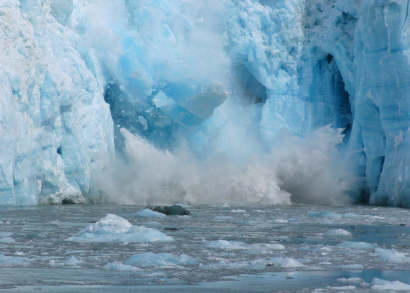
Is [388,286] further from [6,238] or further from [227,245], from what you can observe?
[6,238]

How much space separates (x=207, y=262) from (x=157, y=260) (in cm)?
41

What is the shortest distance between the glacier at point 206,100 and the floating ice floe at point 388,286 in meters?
9.24

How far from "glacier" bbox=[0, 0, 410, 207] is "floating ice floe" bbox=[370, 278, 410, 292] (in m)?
9.24

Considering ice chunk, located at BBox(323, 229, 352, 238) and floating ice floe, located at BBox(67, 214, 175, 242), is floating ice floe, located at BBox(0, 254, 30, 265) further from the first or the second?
ice chunk, located at BBox(323, 229, 352, 238)

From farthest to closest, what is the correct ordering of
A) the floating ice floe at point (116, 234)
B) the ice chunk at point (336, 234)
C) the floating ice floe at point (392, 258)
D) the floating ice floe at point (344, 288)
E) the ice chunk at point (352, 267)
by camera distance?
1. the ice chunk at point (336, 234)
2. the floating ice floe at point (116, 234)
3. the floating ice floe at point (392, 258)
4. the ice chunk at point (352, 267)
5. the floating ice floe at point (344, 288)

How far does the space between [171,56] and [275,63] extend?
12.4 ft

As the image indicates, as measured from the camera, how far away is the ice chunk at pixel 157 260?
13.1ft

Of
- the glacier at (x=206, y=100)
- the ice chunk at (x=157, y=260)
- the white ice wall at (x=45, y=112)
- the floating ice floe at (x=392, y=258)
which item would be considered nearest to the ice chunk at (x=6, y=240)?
the ice chunk at (x=157, y=260)

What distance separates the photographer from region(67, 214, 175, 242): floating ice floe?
549cm

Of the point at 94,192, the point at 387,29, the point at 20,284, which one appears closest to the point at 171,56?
the point at 94,192

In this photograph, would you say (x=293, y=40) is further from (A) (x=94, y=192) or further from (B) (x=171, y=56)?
(A) (x=94, y=192)

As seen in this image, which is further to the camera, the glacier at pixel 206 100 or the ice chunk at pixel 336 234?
the glacier at pixel 206 100

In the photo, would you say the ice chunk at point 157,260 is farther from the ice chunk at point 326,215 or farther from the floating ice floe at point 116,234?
the ice chunk at point 326,215

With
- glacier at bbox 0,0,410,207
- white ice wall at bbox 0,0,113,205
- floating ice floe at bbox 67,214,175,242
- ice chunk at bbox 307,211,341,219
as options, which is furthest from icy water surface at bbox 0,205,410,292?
glacier at bbox 0,0,410,207
